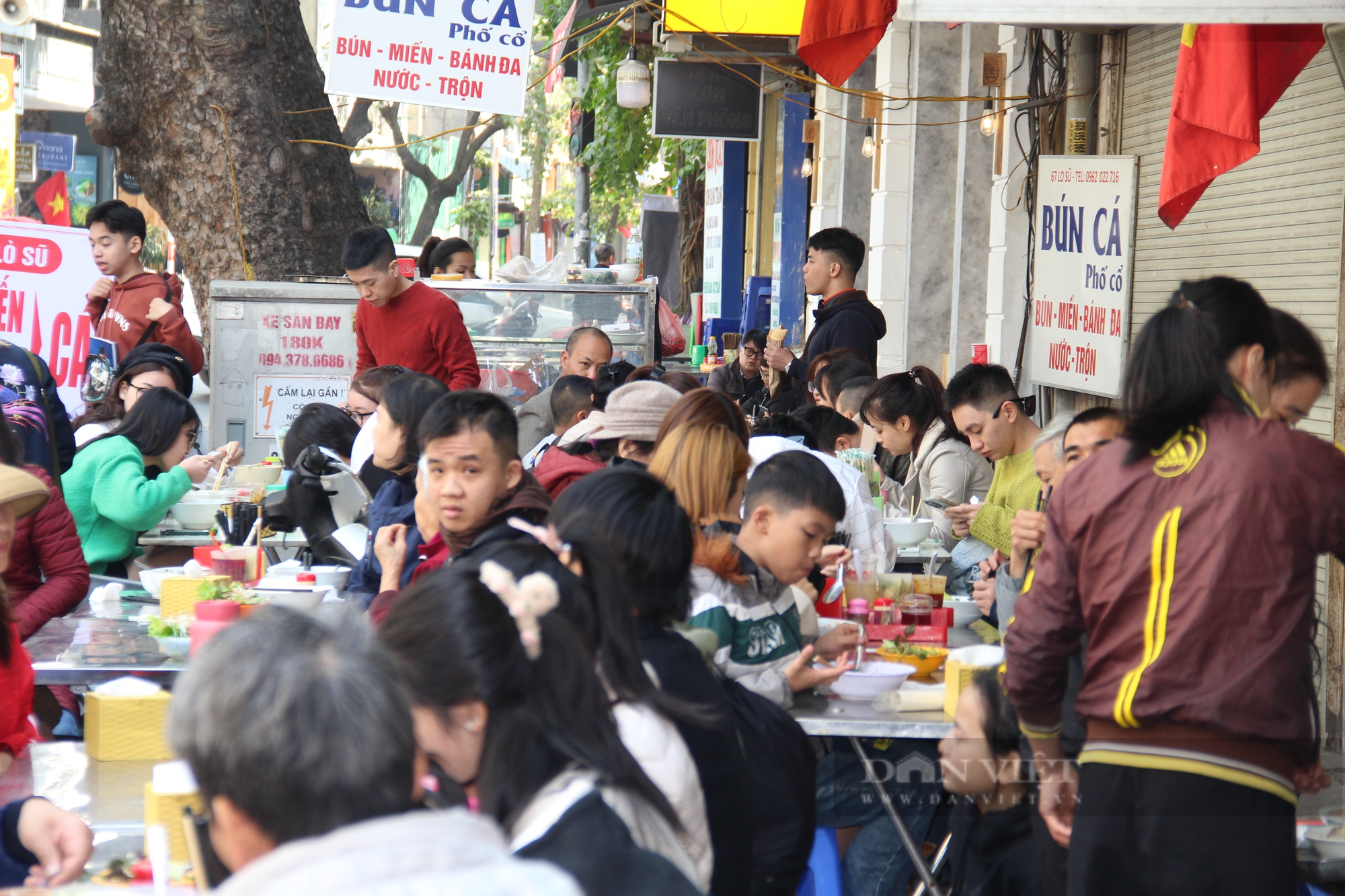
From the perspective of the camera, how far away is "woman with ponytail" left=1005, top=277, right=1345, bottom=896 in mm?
2809

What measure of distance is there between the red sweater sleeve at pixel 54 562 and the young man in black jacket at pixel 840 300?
476 cm

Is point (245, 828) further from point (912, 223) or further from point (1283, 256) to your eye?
point (912, 223)

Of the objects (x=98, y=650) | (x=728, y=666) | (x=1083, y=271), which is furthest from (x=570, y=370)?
(x=728, y=666)

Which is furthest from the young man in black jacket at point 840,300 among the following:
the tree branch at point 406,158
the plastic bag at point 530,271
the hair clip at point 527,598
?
the tree branch at point 406,158

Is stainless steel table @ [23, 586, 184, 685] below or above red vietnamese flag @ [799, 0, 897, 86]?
below

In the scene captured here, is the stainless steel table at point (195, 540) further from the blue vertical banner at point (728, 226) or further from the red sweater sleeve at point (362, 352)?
the blue vertical banner at point (728, 226)

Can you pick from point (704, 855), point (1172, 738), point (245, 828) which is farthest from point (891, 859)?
point (245, 828)

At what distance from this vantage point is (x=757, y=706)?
3314 millimetres

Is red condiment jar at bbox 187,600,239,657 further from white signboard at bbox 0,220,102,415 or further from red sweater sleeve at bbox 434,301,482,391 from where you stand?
white signboard at bbox 0,220,102,415

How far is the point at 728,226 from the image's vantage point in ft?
62.5

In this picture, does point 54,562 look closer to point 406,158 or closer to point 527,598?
point 527,598

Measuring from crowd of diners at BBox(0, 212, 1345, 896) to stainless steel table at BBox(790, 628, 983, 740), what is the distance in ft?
0.17

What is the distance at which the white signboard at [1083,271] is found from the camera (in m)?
7.25

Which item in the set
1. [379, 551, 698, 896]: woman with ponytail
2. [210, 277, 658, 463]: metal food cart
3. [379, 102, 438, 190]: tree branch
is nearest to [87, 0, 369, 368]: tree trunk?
[210, 277, 658, 463]: metal food cart
